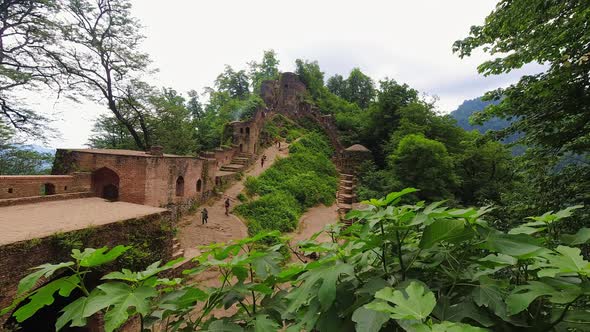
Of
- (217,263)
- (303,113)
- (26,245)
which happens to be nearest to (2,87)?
(26,245)

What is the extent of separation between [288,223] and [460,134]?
57.8 ft

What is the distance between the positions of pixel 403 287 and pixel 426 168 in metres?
16.1

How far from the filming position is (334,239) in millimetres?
1871

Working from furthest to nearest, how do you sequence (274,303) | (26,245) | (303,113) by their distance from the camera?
1. (303,113)
2. (26,245)
3. (274,303)

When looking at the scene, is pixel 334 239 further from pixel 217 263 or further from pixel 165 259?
pixel 165 259

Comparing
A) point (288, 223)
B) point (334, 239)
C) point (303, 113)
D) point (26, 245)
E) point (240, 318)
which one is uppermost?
point (303, 113)

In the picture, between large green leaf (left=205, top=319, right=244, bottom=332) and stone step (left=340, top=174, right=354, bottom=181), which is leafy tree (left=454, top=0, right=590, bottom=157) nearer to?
large green leaf (left=205, top=319, right=244, bottom=332)

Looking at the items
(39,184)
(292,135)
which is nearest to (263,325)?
(39,184)

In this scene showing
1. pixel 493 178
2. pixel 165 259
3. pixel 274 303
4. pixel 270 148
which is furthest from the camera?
pixel 270 148

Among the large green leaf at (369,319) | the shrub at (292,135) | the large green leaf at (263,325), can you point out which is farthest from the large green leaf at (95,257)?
the shrub at (292,135)

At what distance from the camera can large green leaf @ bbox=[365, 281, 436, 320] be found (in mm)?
881

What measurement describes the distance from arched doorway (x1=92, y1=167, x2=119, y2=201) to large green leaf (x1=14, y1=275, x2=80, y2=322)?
501 inches

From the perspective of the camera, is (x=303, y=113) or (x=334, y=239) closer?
(x=334, y=239)

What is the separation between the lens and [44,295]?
1167mm
